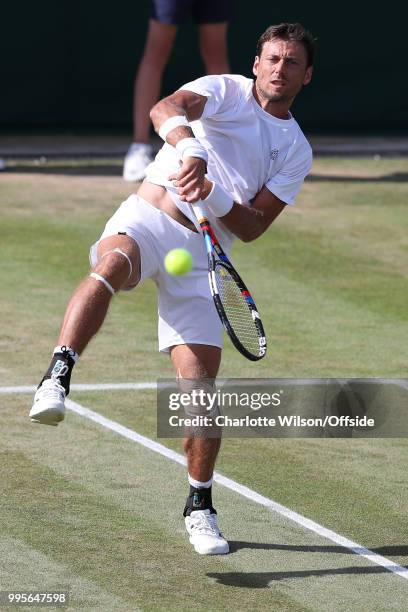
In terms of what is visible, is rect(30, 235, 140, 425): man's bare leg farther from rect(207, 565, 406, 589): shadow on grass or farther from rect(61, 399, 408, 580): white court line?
rect(61, 399, 408, 580): white court line

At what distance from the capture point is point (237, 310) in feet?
20.4

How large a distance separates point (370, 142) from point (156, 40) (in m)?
3.77

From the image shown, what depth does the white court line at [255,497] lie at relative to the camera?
19.8 ft

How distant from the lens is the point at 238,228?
629cm

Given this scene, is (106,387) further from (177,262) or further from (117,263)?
(117,263)

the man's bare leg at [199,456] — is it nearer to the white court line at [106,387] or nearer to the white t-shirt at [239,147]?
the white t-shirt at [239,147]

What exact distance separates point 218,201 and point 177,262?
311 millimetres

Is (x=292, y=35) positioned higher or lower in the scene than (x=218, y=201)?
higher

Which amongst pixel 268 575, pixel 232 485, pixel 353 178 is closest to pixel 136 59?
pixel 353 178

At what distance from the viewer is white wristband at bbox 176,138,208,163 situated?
587 cm

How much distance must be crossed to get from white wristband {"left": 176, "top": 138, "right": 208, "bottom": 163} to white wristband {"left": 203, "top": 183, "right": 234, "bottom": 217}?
19cm

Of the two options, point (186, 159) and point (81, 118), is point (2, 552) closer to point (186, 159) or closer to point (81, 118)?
point (186, 159)

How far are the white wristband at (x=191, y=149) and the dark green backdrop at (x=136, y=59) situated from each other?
33.4 ft

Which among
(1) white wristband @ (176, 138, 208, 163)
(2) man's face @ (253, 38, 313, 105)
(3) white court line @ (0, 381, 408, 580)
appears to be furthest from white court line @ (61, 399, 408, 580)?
(2) man's face @ (253, 38, 313, 105)
